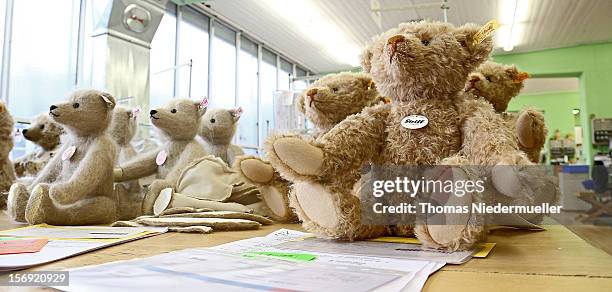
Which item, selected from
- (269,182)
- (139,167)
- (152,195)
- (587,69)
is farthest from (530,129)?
(587,69)

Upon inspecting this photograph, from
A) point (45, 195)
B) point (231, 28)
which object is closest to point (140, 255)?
point (45, 195)

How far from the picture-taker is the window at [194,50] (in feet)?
14.5

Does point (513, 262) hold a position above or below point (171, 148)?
below

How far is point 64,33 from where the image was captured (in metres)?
3.22

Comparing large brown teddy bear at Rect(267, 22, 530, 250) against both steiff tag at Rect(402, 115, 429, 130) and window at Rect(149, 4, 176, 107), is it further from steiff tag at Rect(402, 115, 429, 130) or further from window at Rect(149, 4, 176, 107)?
window at Rect(149, 4, 176, 107)

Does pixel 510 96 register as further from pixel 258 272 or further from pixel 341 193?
pixel 258 272

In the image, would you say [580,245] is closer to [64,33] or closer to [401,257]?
[401,257]

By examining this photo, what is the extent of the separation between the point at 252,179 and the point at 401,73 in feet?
1.46

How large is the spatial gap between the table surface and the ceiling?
3649 mm

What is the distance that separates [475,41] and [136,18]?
9.47 feet

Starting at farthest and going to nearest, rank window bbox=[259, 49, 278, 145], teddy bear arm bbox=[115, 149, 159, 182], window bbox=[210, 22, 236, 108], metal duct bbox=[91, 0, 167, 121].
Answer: window bbox=[259, 49, 278, 145] → window bbox=[210, 22, 236, 108] → metal duct bbox=[91, 0, 167, 121] → teddy bear arm bbox=[115, 149, 159, 182]

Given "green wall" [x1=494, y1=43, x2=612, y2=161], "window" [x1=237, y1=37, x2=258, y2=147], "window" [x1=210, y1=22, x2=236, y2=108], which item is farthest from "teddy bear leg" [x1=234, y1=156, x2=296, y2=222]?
"green wall" [x1=494, y1=43, x2=612, y2=161]

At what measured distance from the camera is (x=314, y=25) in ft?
16.1

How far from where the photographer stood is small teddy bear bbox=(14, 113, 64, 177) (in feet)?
5.52
